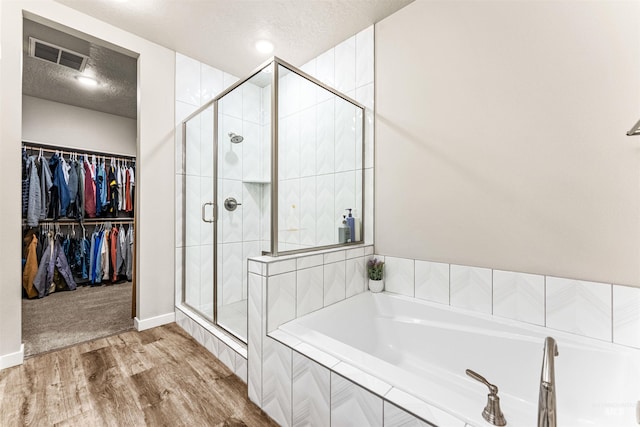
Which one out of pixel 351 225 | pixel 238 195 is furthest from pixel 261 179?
pixel 351 225

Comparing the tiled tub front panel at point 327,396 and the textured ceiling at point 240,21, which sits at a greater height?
the textured ceiling at point 240,21

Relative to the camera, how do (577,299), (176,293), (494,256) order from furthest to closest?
(176,293) < (494,256) < (577,299)

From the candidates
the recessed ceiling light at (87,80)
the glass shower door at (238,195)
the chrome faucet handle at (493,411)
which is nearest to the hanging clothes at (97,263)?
the recessed ceiling light at (87,80)

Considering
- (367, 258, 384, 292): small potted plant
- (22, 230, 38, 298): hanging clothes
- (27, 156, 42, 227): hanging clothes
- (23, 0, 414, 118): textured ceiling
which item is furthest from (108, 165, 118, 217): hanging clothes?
(367, 258, 384, 292): small potted plant

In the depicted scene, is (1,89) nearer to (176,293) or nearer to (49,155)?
(176,293)

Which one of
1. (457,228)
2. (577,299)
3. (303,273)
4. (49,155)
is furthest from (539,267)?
(49,155)

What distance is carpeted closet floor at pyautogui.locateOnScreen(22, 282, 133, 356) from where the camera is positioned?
208 cm

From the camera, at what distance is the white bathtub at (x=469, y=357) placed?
3.19ft

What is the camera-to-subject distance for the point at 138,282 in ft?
7.47

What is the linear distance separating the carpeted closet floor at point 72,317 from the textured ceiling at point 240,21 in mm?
2450

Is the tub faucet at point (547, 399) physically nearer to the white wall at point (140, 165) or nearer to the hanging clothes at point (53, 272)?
the white wall at point (140, 165)

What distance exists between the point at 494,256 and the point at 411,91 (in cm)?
117

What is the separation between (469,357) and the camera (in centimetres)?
144

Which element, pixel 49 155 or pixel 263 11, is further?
pixel 49 155
